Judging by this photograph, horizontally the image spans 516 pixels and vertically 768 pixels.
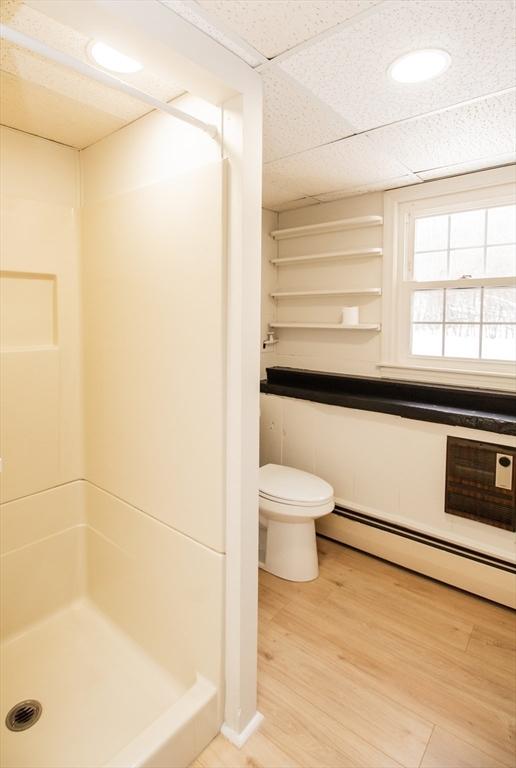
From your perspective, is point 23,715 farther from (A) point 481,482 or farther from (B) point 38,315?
(A) point 481,482

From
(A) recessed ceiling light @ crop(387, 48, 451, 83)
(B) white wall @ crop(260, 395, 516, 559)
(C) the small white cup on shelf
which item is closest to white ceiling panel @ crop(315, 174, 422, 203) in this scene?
(C) the small white cup on shelf

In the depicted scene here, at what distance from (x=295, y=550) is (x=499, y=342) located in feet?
5.36

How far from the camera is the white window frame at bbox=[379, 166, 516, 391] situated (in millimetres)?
2311

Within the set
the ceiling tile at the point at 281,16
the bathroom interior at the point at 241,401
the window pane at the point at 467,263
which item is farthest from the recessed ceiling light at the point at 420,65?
the window pane at the point at 467,263

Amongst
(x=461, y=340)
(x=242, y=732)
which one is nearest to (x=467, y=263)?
(x=461, y=340)

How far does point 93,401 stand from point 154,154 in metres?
1.07

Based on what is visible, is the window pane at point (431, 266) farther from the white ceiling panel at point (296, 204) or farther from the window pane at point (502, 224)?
the white ceiling panel at point (296, 204)

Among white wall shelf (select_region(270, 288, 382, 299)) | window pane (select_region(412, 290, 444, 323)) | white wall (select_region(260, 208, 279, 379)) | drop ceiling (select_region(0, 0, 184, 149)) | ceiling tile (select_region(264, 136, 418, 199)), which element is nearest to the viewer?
drop ceiling (select_region(0, 0, 184, 149))

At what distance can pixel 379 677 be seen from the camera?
5.67 feet

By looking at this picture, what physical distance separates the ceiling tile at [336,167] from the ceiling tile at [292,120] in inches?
3.8

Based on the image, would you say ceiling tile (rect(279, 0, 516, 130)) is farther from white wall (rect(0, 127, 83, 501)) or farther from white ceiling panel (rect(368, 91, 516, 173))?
white wall (rect(0, 127, 83, 501))

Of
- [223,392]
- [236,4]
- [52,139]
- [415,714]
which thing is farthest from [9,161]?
[415,714]

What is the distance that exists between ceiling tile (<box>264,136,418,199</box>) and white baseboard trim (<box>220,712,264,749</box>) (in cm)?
234

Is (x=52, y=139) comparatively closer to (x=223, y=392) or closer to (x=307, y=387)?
(x=223, y=392)
